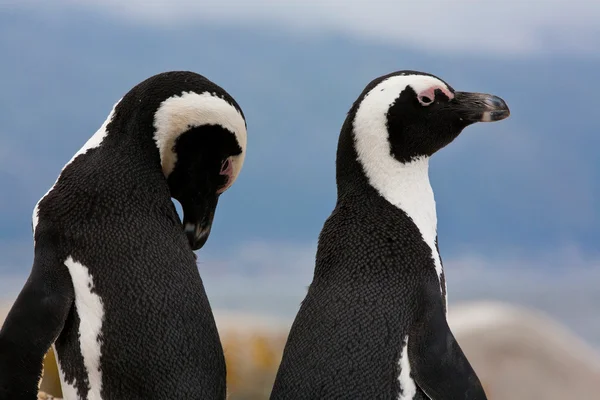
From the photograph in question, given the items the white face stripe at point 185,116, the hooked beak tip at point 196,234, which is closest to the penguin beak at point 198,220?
the hooked beak tip at point 196,234

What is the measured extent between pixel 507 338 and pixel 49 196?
341 centimetres

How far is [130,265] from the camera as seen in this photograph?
2191 millimetres

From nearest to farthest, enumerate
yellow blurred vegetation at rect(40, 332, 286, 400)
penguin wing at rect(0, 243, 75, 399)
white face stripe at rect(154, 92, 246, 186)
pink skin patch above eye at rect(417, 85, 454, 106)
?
penguin wing at rect(0, 243, 75, 399), white face stripe at rect(154, 92, 246, 186), pink skin patch above eye at rect(417, 85, 454, 106), yellow blurred vegetation at rect(40, 332, 286, 400)

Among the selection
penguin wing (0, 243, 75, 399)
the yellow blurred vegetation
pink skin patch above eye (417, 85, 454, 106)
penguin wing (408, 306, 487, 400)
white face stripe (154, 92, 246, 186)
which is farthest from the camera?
the yellow blurred vegetation

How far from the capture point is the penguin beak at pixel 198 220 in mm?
2547

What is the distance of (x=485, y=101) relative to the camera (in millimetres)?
2547

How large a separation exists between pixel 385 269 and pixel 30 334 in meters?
0.94

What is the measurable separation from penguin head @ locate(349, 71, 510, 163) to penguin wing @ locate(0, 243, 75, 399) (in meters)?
0.95

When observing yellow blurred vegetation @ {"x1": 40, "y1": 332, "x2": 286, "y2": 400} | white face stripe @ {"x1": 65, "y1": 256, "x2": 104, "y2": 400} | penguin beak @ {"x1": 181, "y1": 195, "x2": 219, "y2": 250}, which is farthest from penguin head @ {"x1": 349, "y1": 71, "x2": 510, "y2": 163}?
yellow blurred vegetation @ {"x1": 40, "y1": 332, "x2": 286, "y2": 400}

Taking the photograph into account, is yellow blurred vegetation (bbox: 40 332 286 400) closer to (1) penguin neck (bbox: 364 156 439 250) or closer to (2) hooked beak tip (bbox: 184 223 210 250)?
(2) hooked beak tip (bbox: 184 223 210 250)

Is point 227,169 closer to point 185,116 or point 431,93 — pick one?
point 185,116

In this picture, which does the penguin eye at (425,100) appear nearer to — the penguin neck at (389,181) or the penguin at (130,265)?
the penguin neck at (389,181)

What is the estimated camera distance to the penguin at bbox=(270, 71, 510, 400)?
221 cm

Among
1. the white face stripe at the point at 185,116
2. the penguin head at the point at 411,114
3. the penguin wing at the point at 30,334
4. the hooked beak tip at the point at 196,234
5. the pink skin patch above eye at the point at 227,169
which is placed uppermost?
the penguin head at the point at 411,114
